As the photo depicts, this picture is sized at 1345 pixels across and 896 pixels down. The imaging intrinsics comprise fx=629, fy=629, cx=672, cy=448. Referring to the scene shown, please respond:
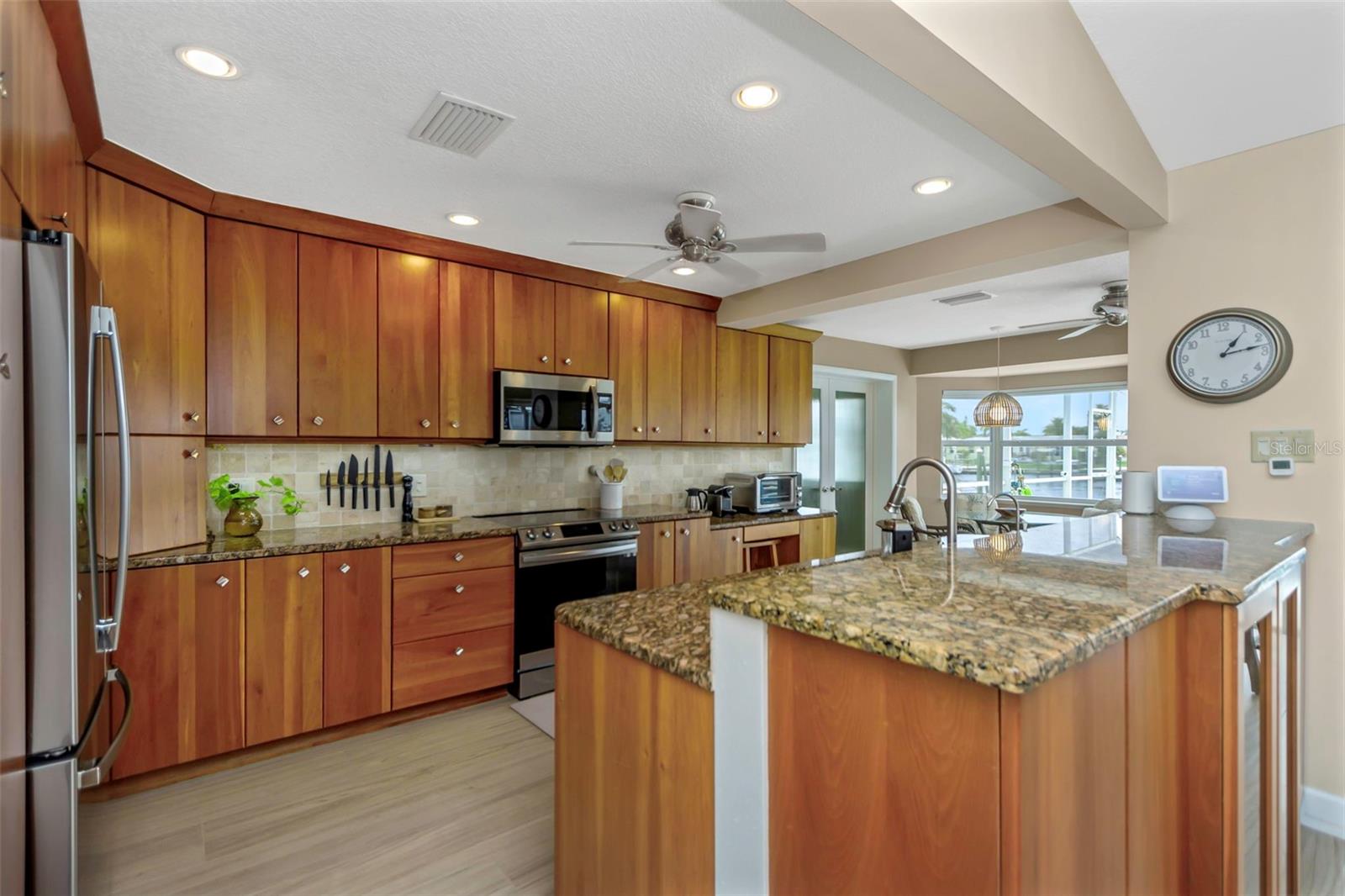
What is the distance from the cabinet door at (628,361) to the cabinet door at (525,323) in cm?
42

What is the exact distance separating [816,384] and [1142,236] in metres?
3.75

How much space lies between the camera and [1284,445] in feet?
7.39

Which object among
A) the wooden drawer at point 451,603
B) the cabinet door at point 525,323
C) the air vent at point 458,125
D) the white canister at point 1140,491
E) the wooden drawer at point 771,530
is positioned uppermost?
the air vent at point 458,125

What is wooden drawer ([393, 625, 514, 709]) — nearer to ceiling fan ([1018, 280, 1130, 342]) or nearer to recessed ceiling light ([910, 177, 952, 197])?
recessed ceiling light ([910, 177, 952, 197])

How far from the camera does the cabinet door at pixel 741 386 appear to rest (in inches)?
180

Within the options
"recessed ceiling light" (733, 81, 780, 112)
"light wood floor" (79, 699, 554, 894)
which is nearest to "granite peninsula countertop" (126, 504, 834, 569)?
"light wood floor" (79, 699, 554, 894)

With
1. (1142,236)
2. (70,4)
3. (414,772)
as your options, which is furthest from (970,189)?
(414,772)

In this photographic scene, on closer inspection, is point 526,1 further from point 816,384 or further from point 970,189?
point 816,384

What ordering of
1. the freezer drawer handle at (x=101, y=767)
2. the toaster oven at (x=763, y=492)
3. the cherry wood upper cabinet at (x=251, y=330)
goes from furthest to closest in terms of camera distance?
the toaster oven at (x=763, y=492)
the cherry wood upper cabinet at (x=251, y=330)
the freezer drawer handle at (x=101, y=767)

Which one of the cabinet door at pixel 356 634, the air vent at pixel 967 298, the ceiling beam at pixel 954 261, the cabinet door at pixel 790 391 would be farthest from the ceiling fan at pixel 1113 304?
the cabinet door at pixel 356 634

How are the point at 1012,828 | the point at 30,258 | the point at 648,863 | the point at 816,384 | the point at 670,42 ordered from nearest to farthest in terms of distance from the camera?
the point at 1012,828, the point at 30,258, the point at 648,863, the point at 670,42, the point at 816,384

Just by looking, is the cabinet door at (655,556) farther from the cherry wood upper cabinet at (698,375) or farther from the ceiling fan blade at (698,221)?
the ceiling fan blade at (698,221)

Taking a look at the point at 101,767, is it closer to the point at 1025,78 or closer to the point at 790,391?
the point at 1025,78

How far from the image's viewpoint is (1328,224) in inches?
84.7
